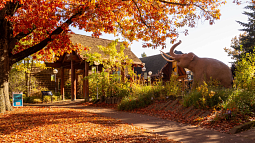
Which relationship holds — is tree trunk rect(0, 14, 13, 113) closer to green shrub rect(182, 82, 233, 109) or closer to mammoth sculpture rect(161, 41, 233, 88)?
green shrub rect(182, 82, 233, 109)

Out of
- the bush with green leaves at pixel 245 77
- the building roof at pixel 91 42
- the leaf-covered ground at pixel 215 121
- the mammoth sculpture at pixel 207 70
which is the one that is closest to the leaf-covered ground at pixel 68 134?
the leaf-covered ground at pixel 215 121

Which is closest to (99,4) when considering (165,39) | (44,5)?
(44,5)

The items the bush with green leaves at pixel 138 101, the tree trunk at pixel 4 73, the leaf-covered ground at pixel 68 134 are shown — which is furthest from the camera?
the bush with green leaves at pixel 138 101

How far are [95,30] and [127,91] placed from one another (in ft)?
13.4

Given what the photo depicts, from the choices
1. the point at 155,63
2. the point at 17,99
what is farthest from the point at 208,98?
the point at 155,63

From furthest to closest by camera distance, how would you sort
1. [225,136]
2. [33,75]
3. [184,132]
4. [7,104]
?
[33,75] < [7,104] < [184,132] < [225,136]

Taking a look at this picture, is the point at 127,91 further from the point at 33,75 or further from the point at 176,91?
the point at 33,75

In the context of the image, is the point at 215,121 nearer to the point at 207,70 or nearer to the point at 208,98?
the point at 208,98

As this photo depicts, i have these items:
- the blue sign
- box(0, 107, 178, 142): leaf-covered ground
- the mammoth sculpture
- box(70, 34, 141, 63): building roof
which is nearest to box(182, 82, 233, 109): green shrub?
the mammoth sculpture

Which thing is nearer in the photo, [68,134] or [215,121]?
[68,134]

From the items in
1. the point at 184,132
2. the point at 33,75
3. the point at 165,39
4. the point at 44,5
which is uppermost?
the point at 44,5

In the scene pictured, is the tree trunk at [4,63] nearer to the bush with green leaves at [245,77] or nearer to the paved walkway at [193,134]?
the paved walkway at [193,134]

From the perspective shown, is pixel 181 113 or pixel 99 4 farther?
pixel 99 4

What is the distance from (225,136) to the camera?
4492 millimetres
